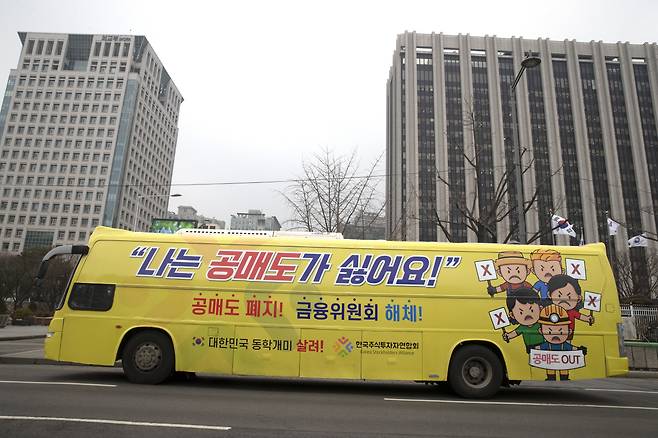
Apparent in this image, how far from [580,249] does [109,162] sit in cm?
12371

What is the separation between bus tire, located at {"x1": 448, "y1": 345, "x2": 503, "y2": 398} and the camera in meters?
8.56

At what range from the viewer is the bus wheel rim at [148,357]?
29.4 ft

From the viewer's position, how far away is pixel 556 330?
8805 millimetres

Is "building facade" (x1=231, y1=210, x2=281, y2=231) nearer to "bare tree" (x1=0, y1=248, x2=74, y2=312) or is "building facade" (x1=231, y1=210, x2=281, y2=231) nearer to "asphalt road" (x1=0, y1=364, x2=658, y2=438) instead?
"bare tree" (x1=0, y1=248, x2=74, y2=312)

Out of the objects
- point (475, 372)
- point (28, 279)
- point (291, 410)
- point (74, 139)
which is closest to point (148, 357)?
point (291, 410)

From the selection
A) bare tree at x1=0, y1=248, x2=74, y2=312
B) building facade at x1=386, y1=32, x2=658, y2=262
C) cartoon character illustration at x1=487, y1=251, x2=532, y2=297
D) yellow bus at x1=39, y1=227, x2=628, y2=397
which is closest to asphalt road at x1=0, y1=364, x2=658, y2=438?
yellow bus at x1=39, y1=227, x2=628, y2=397

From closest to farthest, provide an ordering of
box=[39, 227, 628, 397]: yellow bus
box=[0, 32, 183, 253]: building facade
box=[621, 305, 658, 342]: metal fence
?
box=[39, 227, 628, 397]: yellow bus → box=[621, 305, 658, 342]: metal fence → box=[0, 32, 183, 253]: building facade

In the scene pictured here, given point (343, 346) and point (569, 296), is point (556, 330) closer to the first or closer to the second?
point (569, 296)

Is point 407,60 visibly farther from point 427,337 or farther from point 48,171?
point 427,337

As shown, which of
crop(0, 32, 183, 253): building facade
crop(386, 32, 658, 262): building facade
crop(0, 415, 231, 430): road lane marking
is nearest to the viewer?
crop(0, 415, 231, 430): road lane marking

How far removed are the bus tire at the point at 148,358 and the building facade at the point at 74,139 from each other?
359 ft

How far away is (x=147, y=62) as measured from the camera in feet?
415

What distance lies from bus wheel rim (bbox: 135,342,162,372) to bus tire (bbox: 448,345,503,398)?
5.97 meters

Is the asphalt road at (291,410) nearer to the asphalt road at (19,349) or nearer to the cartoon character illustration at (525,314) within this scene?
the cartoon character illustration at (525,314)
